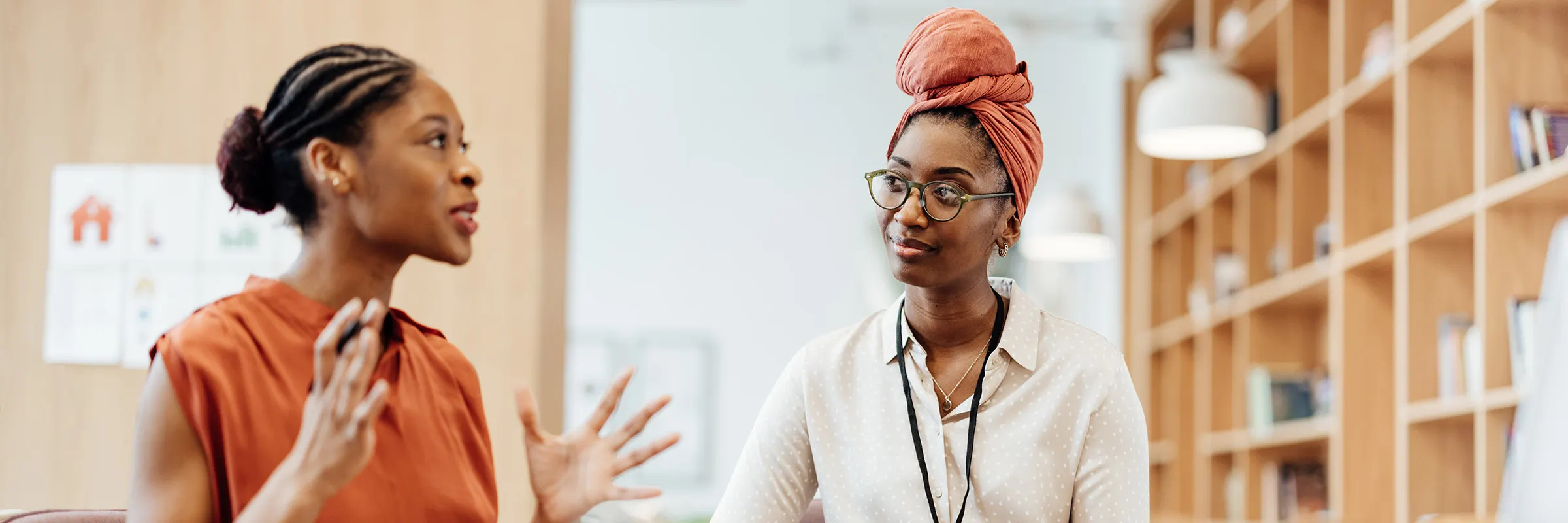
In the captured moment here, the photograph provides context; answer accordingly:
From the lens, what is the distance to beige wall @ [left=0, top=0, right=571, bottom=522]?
8.87 ft

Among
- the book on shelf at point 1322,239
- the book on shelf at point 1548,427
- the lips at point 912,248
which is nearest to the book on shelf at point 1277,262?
the book on shelf at point 1322,239

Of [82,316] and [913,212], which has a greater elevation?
[913,212]

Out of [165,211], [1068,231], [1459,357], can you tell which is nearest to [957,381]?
[165,211]

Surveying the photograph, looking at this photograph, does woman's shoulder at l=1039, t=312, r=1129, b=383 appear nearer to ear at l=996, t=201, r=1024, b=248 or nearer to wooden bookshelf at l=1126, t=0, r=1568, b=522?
ear at l=996, t=201, r=1024, b=248

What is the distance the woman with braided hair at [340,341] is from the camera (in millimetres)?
1389

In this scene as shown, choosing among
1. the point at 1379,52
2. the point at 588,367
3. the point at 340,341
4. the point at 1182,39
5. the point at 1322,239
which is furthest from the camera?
the point at 588,367

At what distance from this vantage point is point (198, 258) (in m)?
2.71

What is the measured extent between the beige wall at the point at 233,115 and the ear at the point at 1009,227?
124cm

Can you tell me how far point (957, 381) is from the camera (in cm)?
177

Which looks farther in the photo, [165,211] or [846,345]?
[165,211]

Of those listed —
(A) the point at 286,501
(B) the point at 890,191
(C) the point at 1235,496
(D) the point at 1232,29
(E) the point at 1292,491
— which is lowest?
(C) the point at 1235,496

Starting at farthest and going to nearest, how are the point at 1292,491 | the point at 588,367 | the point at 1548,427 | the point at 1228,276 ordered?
the point at 588,367, the point at 1228,276, the point at 1292,491, the point at 1548,427

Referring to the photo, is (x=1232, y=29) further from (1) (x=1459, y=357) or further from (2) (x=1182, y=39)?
(1) (x=1459, y=357)

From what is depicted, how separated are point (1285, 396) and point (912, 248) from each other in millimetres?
4090
